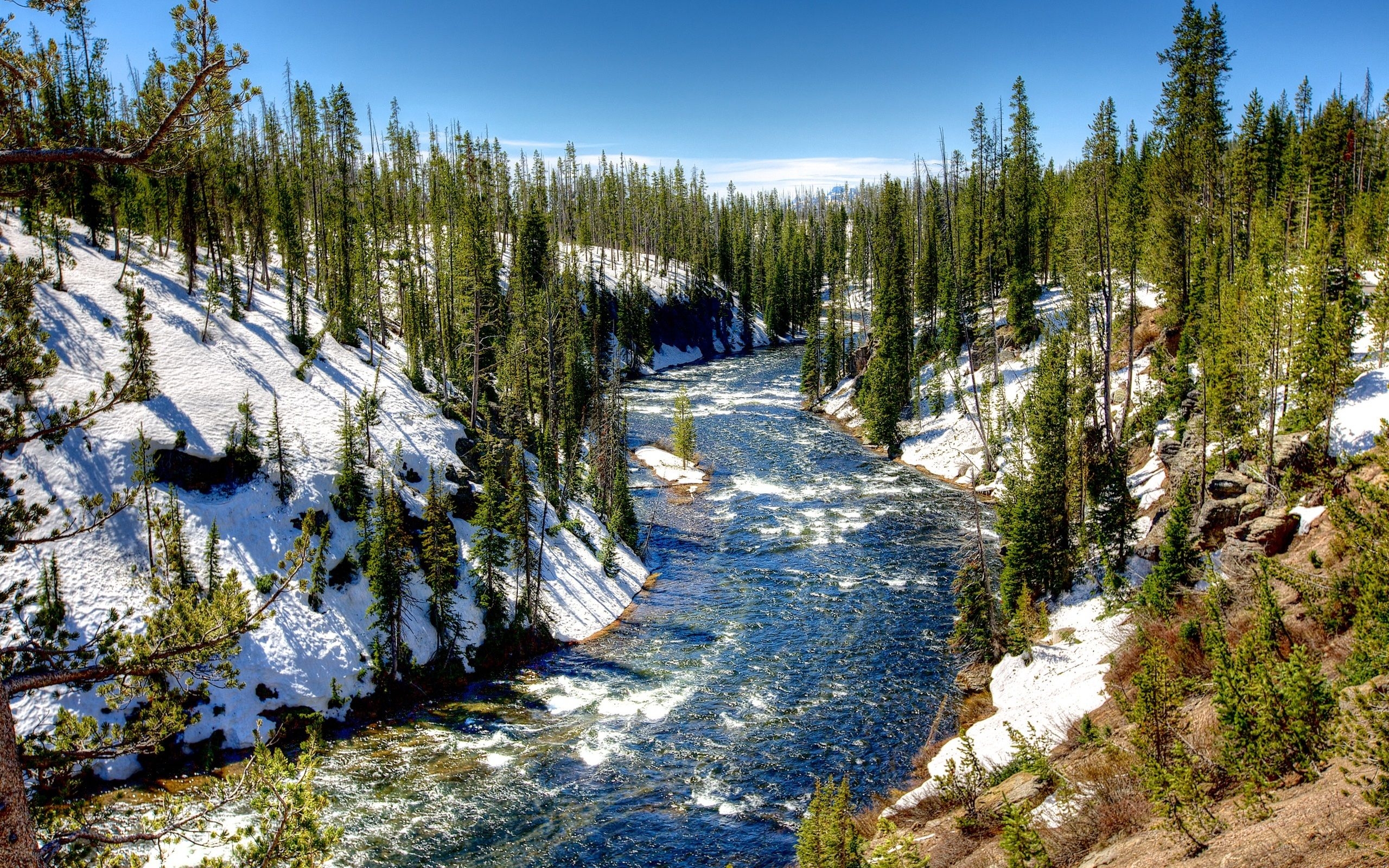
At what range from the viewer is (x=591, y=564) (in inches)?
1540

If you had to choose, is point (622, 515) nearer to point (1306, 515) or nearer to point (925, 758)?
point (925, 758)

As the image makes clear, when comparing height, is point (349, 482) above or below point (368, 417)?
below

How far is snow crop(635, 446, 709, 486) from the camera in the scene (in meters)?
57.0

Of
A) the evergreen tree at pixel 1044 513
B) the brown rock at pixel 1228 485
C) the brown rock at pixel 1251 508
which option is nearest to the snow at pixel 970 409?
the evergreen tree at pixel 1044 513

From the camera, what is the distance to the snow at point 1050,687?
22172 millimetres

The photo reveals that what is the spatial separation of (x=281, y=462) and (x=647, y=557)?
1988 centimetres

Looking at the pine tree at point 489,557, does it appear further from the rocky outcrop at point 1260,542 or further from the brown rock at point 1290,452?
the brown rock at point 1290,452

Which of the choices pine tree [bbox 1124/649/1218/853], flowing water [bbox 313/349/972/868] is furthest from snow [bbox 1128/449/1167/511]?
pine tree [bbox 1124/649/1218/853]

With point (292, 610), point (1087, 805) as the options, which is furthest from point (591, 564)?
point (1087, 805)

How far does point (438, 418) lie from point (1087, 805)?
35.6m

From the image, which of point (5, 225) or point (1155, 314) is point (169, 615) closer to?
point (5, 225)

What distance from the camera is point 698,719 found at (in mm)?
26297

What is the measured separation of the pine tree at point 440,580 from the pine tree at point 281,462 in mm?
5738

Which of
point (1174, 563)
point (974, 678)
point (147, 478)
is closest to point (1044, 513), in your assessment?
point (1174, 563)
